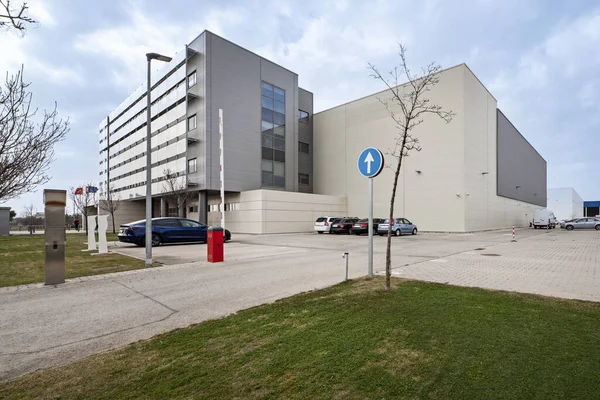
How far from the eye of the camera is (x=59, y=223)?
331 inches

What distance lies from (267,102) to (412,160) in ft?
57.7

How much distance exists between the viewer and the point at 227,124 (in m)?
33.3

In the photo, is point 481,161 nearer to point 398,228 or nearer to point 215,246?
point 398,228

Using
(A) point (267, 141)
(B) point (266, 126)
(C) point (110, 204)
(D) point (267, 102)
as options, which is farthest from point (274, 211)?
(C) point (110, 204)

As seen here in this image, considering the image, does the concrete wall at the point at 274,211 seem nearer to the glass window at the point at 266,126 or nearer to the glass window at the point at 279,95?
the glass window at the point at 266,126

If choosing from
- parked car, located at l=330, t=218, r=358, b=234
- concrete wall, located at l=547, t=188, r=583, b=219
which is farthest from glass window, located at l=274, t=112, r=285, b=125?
concrete wall, located at l=547, t=188, r=583, b=219

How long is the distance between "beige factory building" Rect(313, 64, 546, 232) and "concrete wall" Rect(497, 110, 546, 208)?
141mm

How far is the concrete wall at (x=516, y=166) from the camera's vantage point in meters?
40.5

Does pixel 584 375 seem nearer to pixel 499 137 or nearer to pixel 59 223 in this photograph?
pixel 59 223

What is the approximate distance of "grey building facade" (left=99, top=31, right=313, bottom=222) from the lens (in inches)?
1280

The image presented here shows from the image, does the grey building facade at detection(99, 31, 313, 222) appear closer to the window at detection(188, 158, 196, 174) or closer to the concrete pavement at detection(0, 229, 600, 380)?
the window at detection(188, 158, 196, 174)

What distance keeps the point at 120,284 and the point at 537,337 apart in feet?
27.2

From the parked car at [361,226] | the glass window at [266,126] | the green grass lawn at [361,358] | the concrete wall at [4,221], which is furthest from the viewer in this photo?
the glass window at [266,126]

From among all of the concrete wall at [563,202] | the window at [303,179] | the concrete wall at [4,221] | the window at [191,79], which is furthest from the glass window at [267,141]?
the concrete wall at [563,202]
